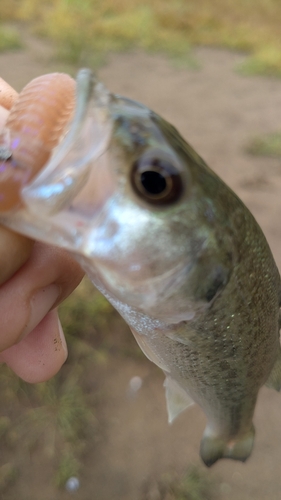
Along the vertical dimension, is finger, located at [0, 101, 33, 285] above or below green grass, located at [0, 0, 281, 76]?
above

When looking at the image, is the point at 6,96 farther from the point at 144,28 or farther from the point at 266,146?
the point at 144,28

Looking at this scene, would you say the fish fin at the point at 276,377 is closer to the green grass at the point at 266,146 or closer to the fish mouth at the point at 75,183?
the fish mouth at the point at 75,183

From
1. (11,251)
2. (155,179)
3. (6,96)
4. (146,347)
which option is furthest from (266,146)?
(11,251)

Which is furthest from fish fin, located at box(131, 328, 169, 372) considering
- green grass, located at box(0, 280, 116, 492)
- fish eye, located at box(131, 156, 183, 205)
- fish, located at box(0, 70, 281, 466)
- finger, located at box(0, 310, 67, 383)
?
green grass, located at box(0, 280, 116, 492)

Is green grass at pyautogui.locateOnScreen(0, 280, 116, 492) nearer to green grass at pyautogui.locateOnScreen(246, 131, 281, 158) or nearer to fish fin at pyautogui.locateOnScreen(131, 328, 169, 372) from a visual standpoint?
fish fin at pyautogui.locateOnScreen(131, 328, 169, 372)

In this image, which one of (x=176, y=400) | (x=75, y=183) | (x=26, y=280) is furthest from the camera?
(x=176, y=400)

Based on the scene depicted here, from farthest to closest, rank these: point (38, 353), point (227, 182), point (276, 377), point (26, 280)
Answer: point (227, 182), point (276, 377), point (38, 353), point (26, 280)

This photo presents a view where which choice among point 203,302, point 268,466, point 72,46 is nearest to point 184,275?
point 203,302
